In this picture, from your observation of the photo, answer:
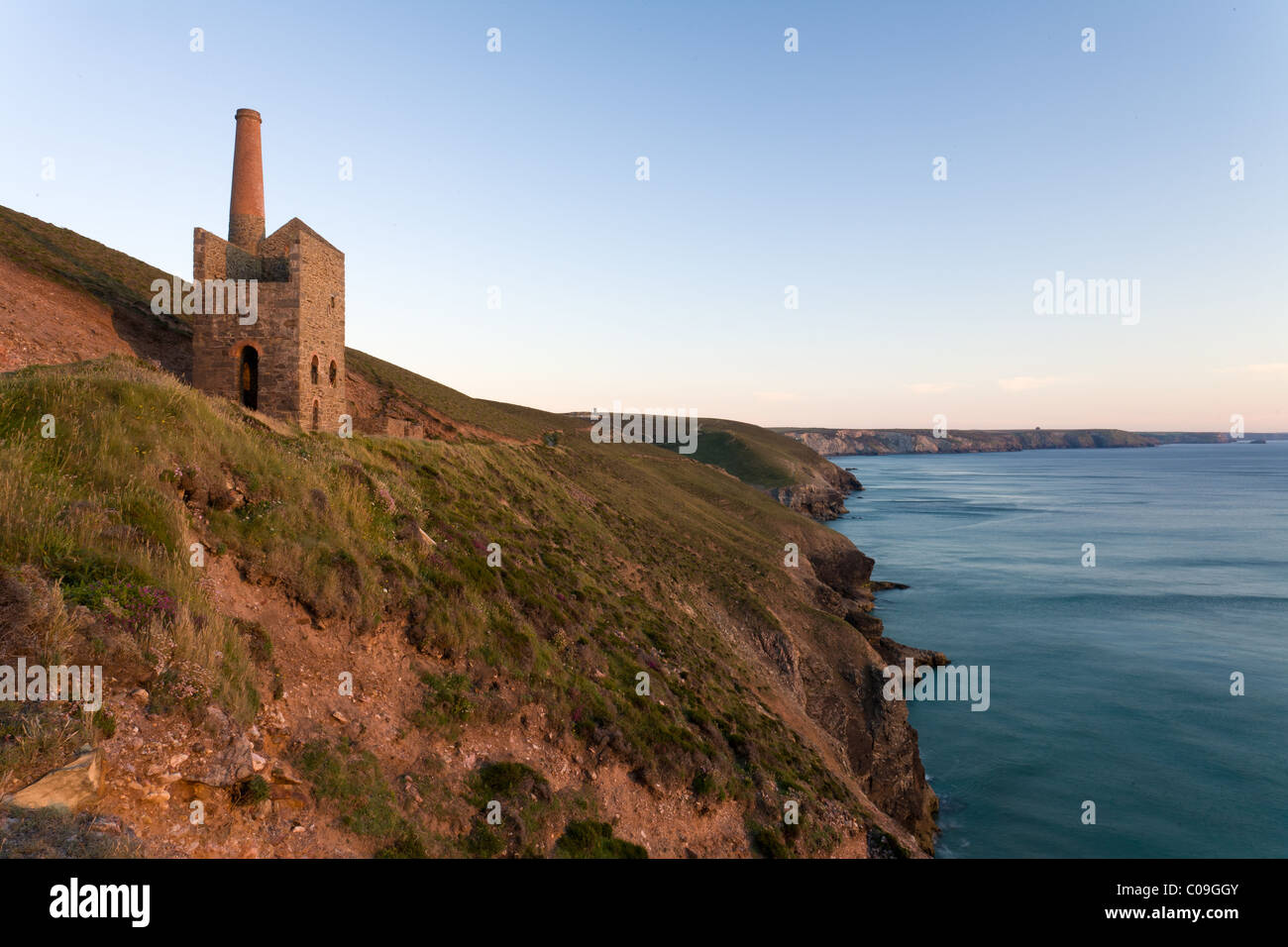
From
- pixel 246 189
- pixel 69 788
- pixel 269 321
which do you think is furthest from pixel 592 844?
pixel 246 189

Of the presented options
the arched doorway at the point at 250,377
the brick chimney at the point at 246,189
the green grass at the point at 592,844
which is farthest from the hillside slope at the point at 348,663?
the brick chimney at the point at 246,189

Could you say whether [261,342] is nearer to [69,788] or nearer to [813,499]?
[69,788]

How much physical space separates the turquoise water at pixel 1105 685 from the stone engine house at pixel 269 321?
3417cm

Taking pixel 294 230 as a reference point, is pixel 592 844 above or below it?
below

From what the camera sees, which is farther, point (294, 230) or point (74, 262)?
point (74, 262)

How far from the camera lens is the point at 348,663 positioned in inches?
480

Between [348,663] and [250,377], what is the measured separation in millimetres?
21491

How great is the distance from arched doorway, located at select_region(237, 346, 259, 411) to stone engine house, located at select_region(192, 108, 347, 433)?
0.12 ft

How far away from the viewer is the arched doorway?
90.9ft

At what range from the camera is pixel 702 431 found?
155000 mm

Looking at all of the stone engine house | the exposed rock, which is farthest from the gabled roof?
the exposed rock

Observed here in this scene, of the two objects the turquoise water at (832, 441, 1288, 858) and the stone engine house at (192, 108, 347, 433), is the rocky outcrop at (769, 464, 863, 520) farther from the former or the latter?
the stone engine house at (192, 108, 347, 433)
